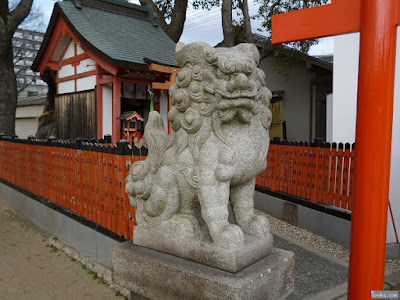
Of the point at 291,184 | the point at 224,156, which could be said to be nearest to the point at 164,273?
the point at 224,156

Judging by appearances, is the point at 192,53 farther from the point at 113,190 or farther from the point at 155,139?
the point at 113,190

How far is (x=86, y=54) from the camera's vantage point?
28.3 feet

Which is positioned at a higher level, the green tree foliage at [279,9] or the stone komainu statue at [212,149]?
the green tree foliage at [279,9]

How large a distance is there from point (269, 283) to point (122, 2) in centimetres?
1032

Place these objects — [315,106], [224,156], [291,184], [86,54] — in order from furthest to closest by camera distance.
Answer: [315,106], [86,54], [291,184], [224,156]

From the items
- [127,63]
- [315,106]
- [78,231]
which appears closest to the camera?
[78,231]

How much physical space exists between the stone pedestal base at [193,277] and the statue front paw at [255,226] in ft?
0.61

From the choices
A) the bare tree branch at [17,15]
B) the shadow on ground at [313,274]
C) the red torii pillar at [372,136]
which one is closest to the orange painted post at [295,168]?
the shadow on ground at [313,274]

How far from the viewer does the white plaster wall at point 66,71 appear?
31.3 feet

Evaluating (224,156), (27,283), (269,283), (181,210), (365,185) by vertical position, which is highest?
(224,156)

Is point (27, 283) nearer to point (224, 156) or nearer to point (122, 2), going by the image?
point (224, 156)

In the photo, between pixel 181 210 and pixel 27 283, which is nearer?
pixel 181 210

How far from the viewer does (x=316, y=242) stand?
16.5 feet

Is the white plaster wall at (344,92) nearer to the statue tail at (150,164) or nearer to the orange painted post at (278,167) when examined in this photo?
the orange painted post at (278,167)
